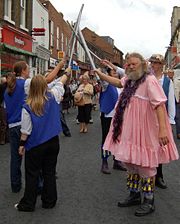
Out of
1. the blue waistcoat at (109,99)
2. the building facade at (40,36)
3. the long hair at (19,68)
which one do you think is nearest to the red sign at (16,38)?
the building facade at (40,36)

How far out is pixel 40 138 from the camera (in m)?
4.57

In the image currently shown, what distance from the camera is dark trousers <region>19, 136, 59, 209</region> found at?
15.1 feet

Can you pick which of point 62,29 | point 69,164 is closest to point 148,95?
point 69,164

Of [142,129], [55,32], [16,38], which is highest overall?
[55,32]

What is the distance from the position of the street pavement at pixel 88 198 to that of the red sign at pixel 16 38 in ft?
35.5

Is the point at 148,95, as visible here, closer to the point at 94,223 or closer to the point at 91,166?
the point at 94,223

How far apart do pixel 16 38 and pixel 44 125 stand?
1555 cm

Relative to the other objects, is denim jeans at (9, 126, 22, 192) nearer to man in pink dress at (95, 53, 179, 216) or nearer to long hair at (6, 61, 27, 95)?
long hair at (6, 61, 27, 95)

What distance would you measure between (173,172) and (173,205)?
6.29 ft

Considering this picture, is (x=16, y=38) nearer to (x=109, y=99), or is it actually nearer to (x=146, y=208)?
(x=109, y=99)

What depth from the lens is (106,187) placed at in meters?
5.78

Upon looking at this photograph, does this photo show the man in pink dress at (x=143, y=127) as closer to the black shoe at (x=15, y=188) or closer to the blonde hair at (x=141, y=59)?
the blonde hair at (x=141, y=59)

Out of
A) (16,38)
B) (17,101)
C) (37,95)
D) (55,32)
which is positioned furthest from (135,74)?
(55,32)

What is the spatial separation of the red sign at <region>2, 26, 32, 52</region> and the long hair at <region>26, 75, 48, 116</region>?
13200 millimetres
